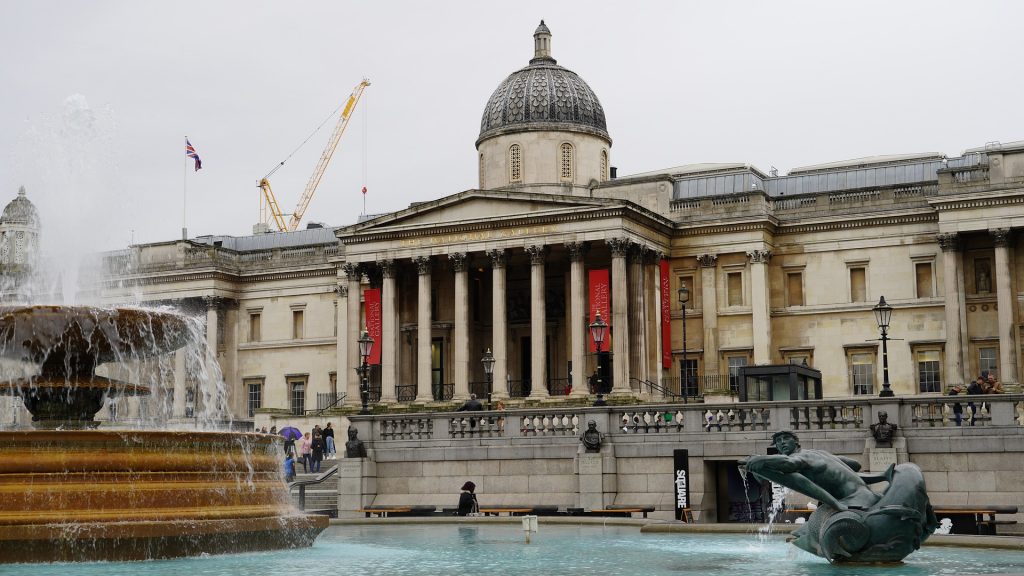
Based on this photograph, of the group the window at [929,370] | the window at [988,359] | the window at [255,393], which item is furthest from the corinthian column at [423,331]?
the window at [988,359]

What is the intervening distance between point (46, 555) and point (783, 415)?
18315 millimetres

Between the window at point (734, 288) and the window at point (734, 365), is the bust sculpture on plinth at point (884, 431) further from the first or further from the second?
the window at point (734, 288)

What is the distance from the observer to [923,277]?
2229 inches

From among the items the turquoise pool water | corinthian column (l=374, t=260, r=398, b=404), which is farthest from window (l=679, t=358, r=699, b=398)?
the turquoise pool water

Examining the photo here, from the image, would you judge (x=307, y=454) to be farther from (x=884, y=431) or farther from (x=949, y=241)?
(x=884, y=431)

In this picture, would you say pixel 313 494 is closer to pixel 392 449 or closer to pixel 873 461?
pixel 392 449

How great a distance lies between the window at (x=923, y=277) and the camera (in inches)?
2223

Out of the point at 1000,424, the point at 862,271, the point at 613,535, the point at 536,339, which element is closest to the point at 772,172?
the point at 862,271

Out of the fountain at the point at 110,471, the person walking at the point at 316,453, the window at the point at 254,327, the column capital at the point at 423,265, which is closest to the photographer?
the fountain at the point at 110,471

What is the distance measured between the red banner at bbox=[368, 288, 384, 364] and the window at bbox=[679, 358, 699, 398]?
45.2 feet

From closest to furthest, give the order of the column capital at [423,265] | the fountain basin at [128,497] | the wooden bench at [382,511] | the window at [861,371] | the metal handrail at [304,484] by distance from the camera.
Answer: the fountain basin at [128,497] < the wooden bench at [382,511] < the metal handrail at [304,484] < the window at [861,371] < the column capital at [423,265]

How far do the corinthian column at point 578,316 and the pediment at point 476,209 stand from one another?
72.7 inches

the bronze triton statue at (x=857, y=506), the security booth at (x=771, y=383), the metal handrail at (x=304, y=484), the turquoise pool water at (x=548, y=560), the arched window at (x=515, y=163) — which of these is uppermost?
the arched window at (x=515, y=163)

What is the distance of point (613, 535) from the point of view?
22406 mm
